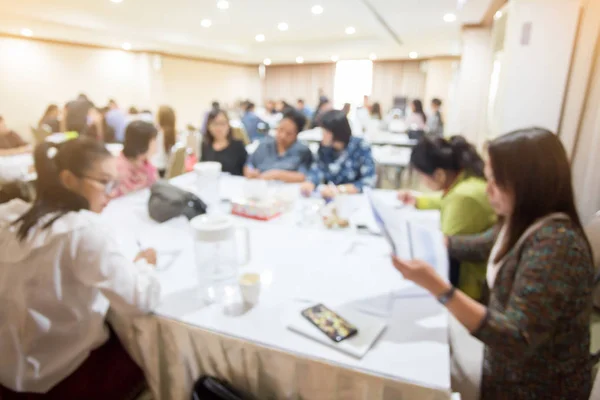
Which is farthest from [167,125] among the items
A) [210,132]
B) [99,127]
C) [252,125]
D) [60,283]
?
[60,283]

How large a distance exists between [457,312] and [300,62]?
12409mm

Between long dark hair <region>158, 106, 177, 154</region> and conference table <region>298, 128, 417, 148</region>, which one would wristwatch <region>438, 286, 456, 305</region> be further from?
conference table <region>298, 128, 417, 148</region>

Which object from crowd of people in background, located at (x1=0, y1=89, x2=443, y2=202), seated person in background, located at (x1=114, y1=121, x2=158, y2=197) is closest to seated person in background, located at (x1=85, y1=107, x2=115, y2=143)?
crowd of people in background, located at (x1=0, y1=89, x2=443, y2=202)

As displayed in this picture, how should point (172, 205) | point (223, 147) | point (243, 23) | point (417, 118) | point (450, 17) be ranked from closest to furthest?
1. point (172, 205)
2. point (223, 147)
3. point (450, 17)
4. point (243, 23)
5. point (417, 118)

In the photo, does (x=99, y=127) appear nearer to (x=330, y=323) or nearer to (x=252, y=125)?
(x=252, y=125)

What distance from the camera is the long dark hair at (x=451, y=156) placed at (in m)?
1.61

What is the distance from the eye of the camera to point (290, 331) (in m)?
1.03

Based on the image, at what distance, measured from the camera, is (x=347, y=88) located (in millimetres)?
12203

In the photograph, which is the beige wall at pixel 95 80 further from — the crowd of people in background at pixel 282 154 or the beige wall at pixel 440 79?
the beige wall at pixel 440 79

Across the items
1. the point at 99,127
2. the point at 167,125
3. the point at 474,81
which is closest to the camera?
the point at 167,125

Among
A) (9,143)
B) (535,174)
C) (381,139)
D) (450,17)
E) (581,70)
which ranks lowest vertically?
(9,143)

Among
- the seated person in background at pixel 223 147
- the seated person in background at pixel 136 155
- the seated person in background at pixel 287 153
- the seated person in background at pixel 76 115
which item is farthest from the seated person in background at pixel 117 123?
the seated person in background at pixel 287 153

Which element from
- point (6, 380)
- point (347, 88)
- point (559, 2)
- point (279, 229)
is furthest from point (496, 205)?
point (347, 88)

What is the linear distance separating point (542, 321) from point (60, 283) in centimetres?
132
